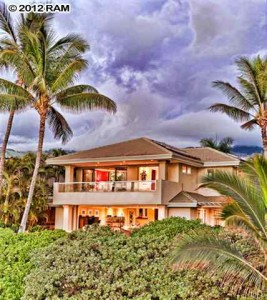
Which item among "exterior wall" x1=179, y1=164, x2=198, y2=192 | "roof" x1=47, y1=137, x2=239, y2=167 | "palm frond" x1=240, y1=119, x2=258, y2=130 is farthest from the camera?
"exterior wall" x1=179, y1=164, x2=198, y2=192

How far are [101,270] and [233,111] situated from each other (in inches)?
715

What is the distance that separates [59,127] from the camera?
23.7 metres

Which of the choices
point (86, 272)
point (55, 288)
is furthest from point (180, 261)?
point (55, 288)

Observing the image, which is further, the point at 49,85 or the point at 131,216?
the point at 131,216

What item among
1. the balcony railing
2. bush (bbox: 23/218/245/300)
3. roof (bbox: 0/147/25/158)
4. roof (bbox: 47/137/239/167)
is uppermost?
roof (bbox: 0/147/25/158)

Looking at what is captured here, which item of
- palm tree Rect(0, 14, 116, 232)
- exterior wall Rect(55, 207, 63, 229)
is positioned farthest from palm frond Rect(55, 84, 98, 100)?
exterior wall Rect(55, 207, 63, 229)

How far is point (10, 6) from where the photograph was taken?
59.9ft

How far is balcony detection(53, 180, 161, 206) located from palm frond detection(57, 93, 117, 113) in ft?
18.4

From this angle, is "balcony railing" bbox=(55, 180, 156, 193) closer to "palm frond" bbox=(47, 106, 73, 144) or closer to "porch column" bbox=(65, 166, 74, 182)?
"porch column" bbox=(65, 166, 74, 182)

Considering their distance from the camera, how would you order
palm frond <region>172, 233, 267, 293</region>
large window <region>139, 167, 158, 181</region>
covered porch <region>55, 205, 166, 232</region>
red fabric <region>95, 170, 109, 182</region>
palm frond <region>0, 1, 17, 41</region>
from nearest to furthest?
palm frond <region>172, 233, 267, 293</region> → palm frond <region>0, 1, 17, 41</region> → large window <region>139, 167, 158, 181</region> → covered porch <region>55, 205, 166, 232</region> → red fabric <region>95, 170, 109, 182</region>

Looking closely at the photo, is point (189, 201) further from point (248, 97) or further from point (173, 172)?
point (248, 97)

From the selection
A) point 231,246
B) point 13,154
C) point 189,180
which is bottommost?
point 231,246

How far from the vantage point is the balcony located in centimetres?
2570

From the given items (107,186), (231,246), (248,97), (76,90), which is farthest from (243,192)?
(107,186)
